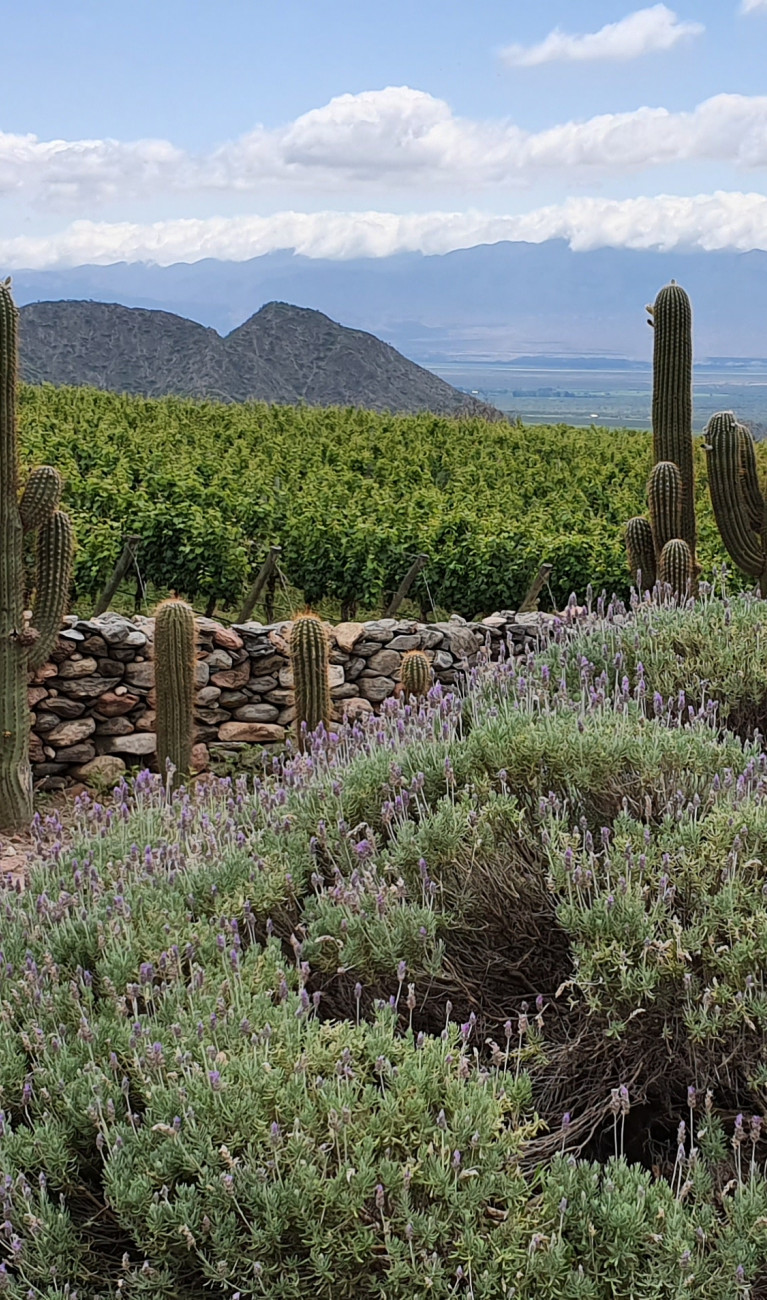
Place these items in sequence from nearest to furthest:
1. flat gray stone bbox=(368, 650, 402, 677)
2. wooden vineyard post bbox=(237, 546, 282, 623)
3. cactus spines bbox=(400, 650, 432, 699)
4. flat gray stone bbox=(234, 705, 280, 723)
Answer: cactus spines bbox=(400, 650, 432, 699) < flat gray stone bbox=(234, 705, 280, 723) < flat gray stone bbox=(368, 650, 402, 677) < wooden vineyard post bbox=(237, 546, 282, 623)

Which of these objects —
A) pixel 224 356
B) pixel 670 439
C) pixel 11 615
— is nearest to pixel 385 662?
pixel 670 439

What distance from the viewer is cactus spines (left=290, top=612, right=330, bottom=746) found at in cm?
777

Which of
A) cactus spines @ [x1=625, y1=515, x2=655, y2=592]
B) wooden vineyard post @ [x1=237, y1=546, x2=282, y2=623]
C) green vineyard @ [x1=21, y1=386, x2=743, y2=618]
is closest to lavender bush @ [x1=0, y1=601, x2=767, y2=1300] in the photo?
cactus spines @ [x1=625, y1=515, x2=655, y2=592]

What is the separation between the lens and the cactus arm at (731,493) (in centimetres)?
905

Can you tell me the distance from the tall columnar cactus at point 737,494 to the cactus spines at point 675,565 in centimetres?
50

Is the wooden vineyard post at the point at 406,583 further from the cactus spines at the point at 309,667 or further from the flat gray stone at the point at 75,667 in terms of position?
the cactus spines at the point at 309,667

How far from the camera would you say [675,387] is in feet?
31.8

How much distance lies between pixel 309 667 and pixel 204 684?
1742 millimetres

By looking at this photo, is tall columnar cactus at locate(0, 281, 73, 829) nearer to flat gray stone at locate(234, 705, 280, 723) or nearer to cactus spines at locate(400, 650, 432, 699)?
flat gray stone at locate(234, 705, 280, 723)

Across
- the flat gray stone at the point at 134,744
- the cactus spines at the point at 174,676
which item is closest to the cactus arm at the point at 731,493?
the cactus spines at the point at 174,676

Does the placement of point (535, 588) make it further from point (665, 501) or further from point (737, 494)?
point (737, 494)

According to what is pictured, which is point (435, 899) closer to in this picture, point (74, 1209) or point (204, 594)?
point (74, 1209)

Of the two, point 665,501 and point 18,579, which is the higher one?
point 665,501

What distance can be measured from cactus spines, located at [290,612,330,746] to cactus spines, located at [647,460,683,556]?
301cm
